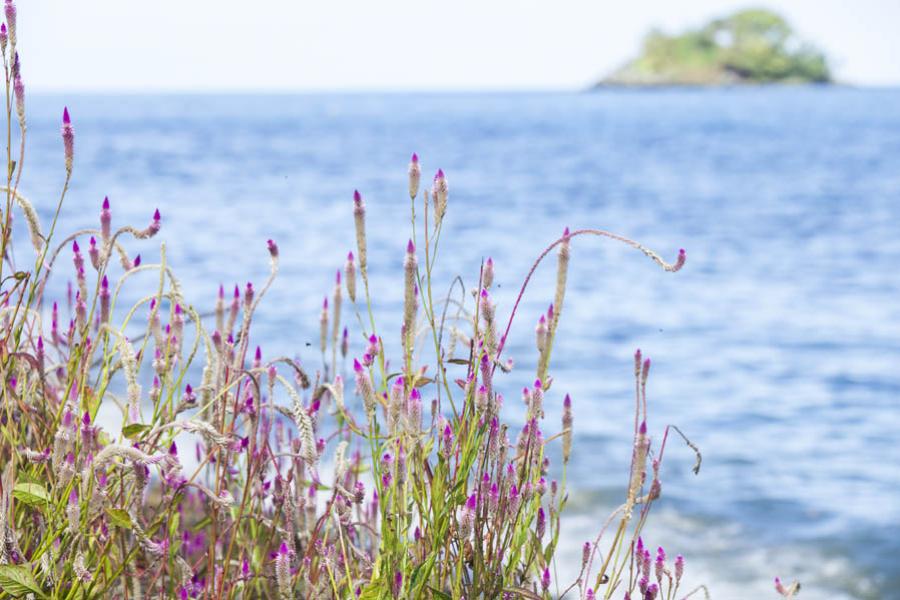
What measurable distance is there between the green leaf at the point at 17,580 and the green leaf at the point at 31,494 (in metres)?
0.15

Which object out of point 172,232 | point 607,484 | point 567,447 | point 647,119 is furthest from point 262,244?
point 647,119

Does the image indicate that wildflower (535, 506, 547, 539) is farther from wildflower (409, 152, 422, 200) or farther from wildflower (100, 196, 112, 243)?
wildflower (100, 196, 112, 243)

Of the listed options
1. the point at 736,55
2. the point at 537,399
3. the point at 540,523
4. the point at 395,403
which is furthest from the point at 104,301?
the point at 736,55

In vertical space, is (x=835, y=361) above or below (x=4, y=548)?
below

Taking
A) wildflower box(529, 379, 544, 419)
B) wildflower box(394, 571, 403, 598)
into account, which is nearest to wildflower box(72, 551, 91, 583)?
wildflower box(394, 571, 403, 598)

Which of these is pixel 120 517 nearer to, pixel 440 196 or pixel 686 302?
pixel 440 196

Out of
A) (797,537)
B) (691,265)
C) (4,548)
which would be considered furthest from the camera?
(691,265)

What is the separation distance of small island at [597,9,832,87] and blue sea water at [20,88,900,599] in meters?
132

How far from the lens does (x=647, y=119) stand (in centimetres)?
11375

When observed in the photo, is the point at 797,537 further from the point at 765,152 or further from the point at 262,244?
the point at 765,152

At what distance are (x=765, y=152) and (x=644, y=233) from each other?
3989 centimetres

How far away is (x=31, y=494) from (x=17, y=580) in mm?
187

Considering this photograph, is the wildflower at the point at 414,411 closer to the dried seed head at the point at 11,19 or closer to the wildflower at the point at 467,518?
the wildflower at the point at 467,518

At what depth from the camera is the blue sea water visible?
8844mm
